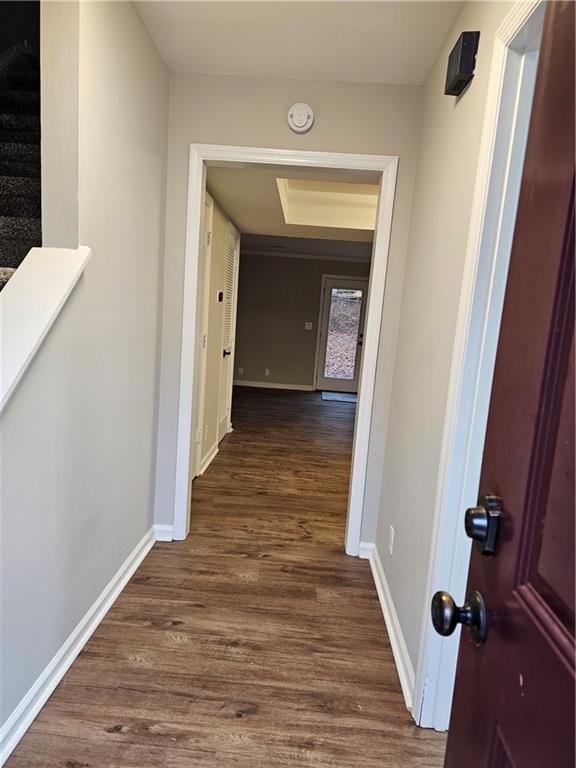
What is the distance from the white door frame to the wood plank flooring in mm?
323

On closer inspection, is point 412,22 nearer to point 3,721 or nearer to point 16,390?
point 16,390

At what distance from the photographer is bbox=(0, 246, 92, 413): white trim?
3.94 feet

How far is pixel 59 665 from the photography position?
5.12 ft

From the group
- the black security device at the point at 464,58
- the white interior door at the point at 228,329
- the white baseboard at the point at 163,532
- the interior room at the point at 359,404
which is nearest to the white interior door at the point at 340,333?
the white interior door at the point at 228,329

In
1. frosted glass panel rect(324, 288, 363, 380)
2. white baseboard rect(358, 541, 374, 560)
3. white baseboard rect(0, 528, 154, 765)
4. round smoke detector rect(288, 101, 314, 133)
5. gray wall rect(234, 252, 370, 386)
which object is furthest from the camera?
frosted glass panel rect(324, 288, 363, 380)

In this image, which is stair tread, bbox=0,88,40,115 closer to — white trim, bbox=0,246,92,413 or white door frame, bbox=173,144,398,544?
white door frame, bbox=173,144,398,544

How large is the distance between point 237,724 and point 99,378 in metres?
1.27

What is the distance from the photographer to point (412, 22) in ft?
5.66

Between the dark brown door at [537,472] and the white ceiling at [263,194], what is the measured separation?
1.86 metres

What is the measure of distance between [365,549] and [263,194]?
2507 millimetres

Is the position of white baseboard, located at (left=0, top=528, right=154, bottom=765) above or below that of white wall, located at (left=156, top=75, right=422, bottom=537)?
below

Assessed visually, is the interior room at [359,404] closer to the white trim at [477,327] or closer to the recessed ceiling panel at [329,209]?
the white trim at [477,327]

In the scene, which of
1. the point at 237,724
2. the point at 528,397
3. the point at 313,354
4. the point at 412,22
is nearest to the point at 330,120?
the point at 412,22

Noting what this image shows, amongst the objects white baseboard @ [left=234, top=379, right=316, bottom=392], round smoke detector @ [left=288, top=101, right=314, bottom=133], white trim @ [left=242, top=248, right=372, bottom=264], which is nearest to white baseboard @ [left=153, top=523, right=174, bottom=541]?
round smoke detector @ [left=288, top=101, right=314, bottom=133]
